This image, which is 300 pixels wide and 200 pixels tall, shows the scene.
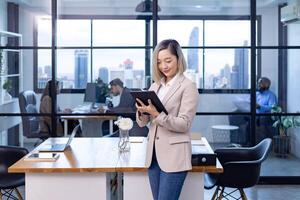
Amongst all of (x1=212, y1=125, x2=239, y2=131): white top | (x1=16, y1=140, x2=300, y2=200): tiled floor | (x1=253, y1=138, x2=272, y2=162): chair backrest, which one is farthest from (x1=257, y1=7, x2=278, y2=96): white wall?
(x1=253, y1=138, x2=272, y2=162): chair backrest

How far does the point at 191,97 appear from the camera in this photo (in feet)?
9.25

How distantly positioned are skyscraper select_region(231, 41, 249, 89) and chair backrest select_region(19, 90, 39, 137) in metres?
2.47

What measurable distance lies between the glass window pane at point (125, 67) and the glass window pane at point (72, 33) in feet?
0.98

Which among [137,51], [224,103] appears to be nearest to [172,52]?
[137,51]

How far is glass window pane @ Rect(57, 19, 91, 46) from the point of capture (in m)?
5.70

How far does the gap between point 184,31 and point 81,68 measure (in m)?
→ 1.36

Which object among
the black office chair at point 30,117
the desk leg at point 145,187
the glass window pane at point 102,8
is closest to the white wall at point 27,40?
the black office chair at point 30,117

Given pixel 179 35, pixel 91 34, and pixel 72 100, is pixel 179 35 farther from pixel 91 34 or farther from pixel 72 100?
pixel 72 100

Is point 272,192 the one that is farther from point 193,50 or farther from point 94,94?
point 94,94

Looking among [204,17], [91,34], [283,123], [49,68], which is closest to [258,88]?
[283,123]

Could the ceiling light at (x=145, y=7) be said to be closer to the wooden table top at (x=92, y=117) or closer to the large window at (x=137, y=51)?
the large window at (x=137, y=51)

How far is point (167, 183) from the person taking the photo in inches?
111

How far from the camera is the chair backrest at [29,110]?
571 cm

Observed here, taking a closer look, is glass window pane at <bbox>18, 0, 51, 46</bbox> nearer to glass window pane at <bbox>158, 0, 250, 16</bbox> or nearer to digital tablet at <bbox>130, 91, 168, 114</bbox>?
glass window pane at <bbox>158, 0, 250, 16</bbox>
